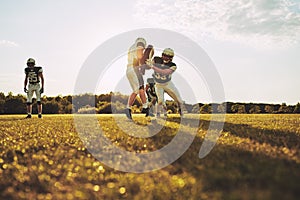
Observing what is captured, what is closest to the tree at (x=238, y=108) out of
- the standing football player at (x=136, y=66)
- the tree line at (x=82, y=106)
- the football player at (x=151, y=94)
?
the tree line at (x=82, y=106)

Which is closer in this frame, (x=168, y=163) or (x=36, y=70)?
(x=168, y=163)

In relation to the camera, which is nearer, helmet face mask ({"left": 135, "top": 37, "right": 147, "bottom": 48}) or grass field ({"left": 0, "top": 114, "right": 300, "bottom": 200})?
grass field ({"left": 0, "top": 114, "right": 300, "bottom": 200})

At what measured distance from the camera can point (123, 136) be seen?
7680 millimetres

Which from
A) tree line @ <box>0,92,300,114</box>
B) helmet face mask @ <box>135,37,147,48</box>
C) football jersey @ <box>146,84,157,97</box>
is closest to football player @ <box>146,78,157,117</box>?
football jersey @ <box>146,84,157,97</box>

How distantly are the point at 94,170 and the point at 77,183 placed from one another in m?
0.53

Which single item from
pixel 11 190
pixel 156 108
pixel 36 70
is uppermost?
pixel 36 70

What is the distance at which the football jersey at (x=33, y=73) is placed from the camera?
18453 millimetres

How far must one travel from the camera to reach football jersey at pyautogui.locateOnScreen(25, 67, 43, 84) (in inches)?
727

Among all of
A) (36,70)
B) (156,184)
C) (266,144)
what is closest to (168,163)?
(156,184)

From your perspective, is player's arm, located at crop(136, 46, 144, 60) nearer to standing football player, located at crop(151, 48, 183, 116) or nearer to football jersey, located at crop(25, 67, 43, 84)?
standing football player, located at crop(151, 48, 183, 116)

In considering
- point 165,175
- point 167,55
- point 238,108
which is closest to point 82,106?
point 238,108

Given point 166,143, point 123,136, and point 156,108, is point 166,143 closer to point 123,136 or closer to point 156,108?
point 123,136

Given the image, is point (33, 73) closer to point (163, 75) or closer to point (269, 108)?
point (163, 75)

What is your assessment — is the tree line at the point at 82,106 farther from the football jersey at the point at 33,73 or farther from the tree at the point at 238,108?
the football jersey at the point at 33,73
